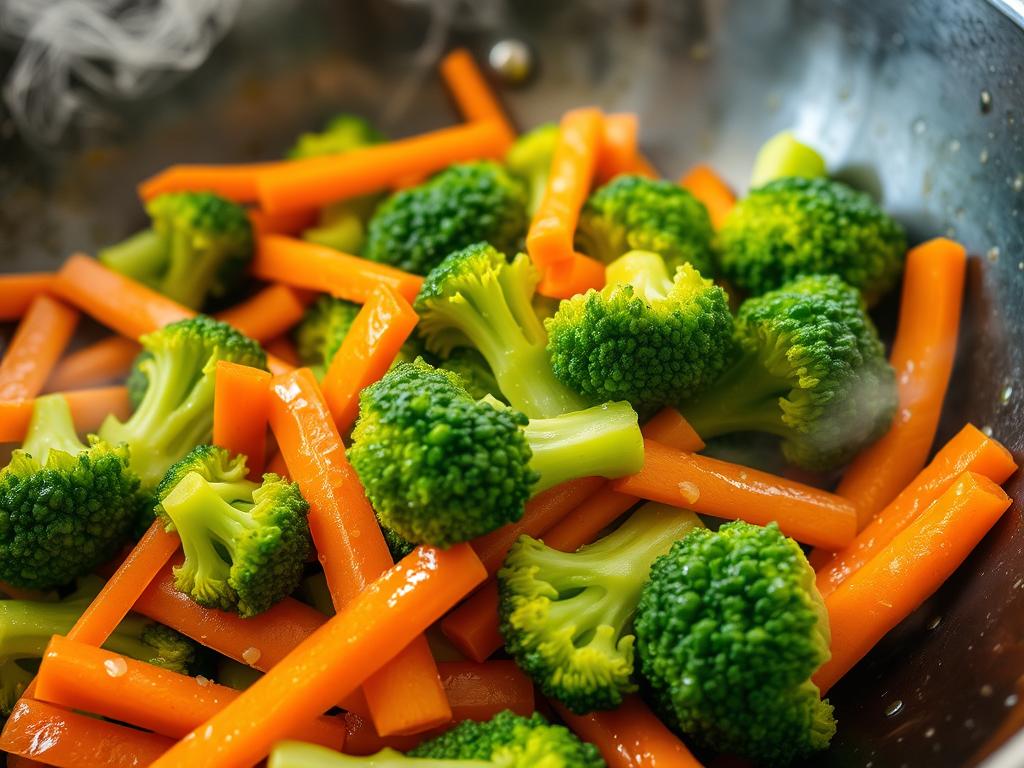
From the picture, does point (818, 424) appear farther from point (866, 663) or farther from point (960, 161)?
point (960, 161)

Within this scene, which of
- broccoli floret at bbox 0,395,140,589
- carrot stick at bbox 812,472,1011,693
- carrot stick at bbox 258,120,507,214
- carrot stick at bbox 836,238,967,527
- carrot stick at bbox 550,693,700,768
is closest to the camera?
carrot stick at bbox 550,693,700,768

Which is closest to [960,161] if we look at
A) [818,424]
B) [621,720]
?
[818,424]

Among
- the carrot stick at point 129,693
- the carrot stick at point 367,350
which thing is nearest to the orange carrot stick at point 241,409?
the carrot stick at point 367,350

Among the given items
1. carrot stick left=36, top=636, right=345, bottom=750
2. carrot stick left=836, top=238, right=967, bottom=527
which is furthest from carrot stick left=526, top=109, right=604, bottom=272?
carrot stick left=36, top=636, right=345, bottom=750

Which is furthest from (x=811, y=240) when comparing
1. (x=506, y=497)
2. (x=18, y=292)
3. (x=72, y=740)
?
(x=18, y=292)

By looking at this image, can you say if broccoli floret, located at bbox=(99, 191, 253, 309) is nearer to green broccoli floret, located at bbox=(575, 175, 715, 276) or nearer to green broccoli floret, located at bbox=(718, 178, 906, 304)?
green broccoli floret, located at bbox=(575, 175, 715, 276)
